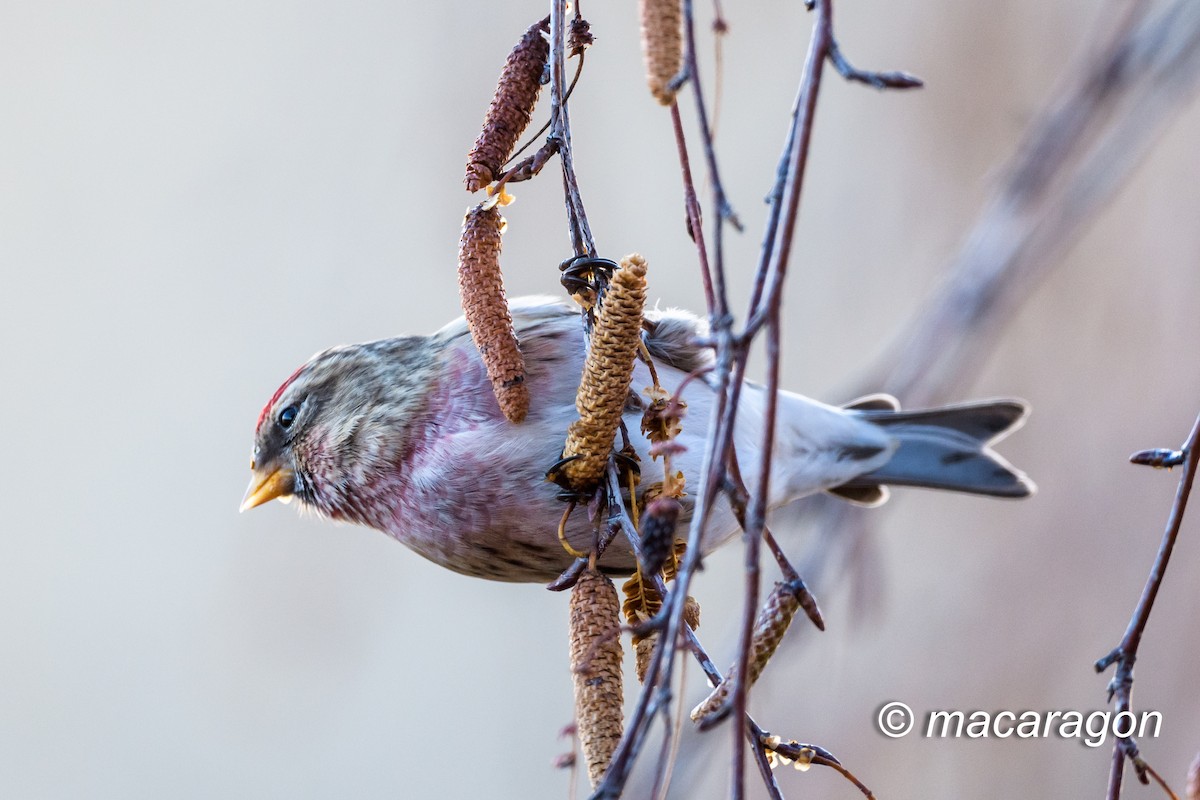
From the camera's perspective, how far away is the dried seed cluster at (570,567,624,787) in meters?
1.03

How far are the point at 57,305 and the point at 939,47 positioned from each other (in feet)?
11.4

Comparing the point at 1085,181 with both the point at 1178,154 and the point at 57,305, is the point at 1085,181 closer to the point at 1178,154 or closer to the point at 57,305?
the point at 1178,154

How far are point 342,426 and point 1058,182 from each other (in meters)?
1.19

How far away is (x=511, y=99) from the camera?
1.27 m

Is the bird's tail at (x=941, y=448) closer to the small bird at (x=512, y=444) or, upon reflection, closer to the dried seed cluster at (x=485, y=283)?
the small bird at (x=512, y=444)

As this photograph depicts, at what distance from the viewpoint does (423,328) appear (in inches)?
170

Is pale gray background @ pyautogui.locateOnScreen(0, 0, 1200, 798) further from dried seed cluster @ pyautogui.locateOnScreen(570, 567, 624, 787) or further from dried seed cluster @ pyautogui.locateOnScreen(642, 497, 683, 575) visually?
dried seed cluster @ pyautogui.locateOnScreen(642, 497, 683, 575)

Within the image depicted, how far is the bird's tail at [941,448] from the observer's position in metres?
2.13

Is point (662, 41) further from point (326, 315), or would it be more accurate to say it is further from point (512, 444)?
point (326, 315)

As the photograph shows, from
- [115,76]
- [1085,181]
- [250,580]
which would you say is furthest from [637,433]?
[115,76]

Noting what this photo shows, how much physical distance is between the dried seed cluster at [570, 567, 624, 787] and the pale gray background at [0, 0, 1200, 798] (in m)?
1.90

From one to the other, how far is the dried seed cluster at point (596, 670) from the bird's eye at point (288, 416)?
1.02 m

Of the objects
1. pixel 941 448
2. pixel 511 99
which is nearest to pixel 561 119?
pixel 511 99

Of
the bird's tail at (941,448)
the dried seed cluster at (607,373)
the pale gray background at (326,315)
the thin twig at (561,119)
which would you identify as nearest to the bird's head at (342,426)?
the dried seed cluster at (607,373)
